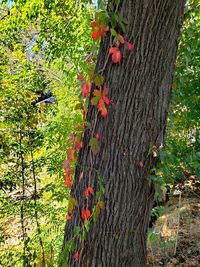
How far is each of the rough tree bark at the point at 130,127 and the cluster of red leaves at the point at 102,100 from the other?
0.08ft

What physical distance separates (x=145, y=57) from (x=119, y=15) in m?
0.21

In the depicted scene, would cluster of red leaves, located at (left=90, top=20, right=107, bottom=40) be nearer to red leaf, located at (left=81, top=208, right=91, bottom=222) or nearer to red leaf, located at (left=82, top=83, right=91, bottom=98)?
red leaf, located at (left=82, top=83, right=91, bottom=98)

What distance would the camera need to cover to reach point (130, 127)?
1.34 m

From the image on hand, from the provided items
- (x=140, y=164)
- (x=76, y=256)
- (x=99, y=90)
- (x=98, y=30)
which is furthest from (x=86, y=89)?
(x=76, y=256)

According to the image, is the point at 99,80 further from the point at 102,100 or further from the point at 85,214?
the point at 85,214

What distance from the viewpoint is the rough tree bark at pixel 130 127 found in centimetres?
133

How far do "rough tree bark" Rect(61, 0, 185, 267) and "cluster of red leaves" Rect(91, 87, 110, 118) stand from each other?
2 centimetres

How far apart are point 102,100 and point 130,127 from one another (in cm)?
17

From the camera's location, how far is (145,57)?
1.33m

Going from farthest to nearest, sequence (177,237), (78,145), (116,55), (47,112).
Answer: (47,112), (177,237), (78,145), (116,55)

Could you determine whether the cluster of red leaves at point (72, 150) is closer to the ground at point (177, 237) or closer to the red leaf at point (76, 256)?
the red leaf at point (76, 256)

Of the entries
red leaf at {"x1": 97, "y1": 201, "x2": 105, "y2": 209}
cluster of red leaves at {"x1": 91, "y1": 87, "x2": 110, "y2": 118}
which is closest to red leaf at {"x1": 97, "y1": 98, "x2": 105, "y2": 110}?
cluster of red leaves at {"x1": 91, "y1": 87, "x2": 110, "y2": 118}

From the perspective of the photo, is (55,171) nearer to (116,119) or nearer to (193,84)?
(193,84)

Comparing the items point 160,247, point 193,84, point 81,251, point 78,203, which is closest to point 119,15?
point 78,203
